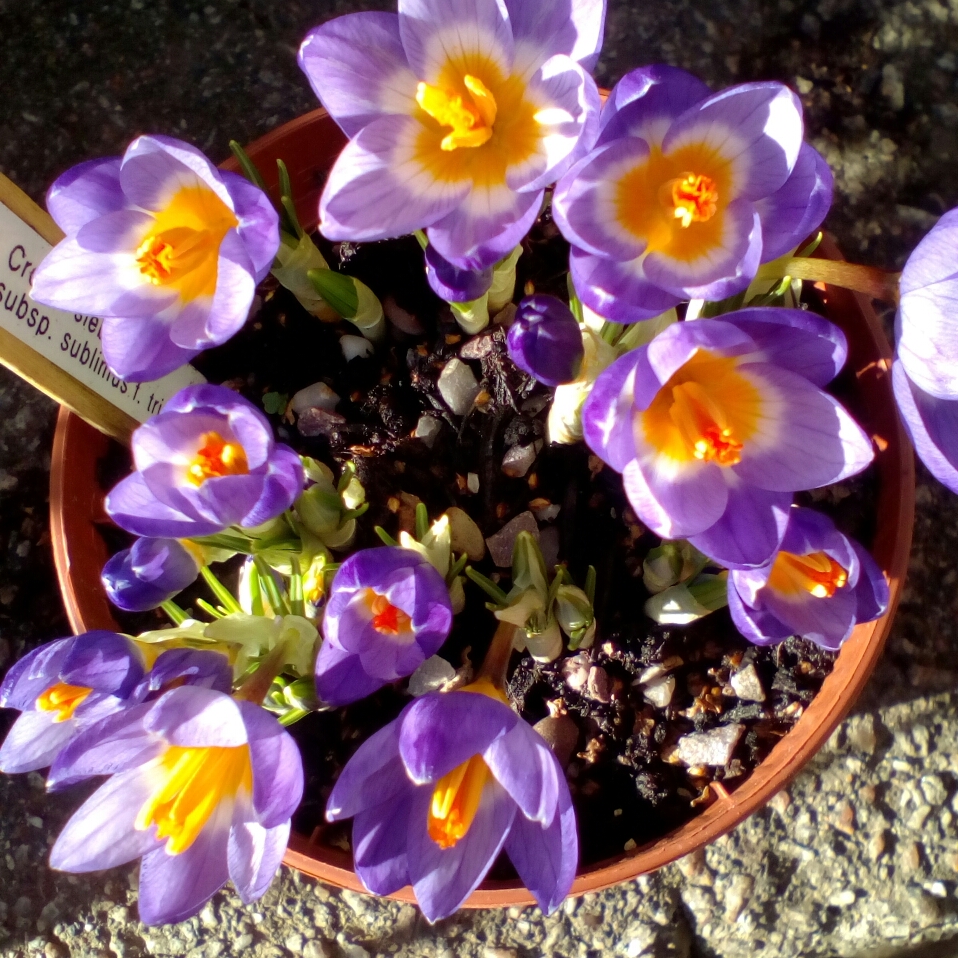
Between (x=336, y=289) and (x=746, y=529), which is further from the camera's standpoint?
(x=336, y=289)

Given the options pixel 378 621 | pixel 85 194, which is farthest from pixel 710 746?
pixel 85 194

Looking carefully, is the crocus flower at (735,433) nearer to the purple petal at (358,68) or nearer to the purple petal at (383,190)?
the purple petal at (383,190)

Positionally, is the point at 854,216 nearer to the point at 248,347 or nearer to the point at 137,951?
the point at 248,347

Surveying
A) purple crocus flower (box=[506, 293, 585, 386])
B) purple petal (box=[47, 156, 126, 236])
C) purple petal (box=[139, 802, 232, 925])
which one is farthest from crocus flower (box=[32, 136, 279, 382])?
purple petal (box=[139, 802, 232, 925])

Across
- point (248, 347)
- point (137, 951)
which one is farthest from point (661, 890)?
point (248, 347)

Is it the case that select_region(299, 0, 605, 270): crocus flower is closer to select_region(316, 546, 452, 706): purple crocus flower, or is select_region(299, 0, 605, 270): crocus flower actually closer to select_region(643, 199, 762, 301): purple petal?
select_region(643, 199, 762, 301): purple petal

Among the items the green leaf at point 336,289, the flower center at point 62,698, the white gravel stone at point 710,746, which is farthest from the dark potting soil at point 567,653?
the flower center at point 62,698

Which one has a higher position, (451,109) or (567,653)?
(451,109)

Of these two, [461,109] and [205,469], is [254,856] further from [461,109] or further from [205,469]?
[461,109]
